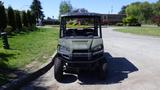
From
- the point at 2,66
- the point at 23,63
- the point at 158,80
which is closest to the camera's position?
the point at 158,80

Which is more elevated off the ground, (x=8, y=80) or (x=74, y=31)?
(x=74, y=31)

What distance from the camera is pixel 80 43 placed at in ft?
40.4

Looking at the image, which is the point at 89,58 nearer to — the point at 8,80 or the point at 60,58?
the point at 60,58

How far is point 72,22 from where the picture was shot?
1459cm

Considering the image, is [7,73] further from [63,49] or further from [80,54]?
[80,54]

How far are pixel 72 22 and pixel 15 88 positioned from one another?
468 cm

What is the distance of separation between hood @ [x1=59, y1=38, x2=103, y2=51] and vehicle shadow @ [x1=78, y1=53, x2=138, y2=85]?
101cm

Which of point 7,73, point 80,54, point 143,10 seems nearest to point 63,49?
point 80,54

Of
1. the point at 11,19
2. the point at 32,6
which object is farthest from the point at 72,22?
the point at 32,6

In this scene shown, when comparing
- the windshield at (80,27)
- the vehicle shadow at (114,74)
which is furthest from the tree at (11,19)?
the windshield at (80,27)

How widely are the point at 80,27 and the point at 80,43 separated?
1931 millimetres

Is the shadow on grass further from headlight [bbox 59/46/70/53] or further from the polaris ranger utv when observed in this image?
headlight [bbox 59/46/70/53]

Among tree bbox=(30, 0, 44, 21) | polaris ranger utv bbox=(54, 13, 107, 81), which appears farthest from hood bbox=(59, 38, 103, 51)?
tree bbox=(30, 0, 44, 21)

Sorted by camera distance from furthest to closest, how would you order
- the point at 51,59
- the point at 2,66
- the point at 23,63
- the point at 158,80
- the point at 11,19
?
the point at 11,19 < the point at 51,59 < the point at 23,63 < the point at 2,66 < the point at 158,80
